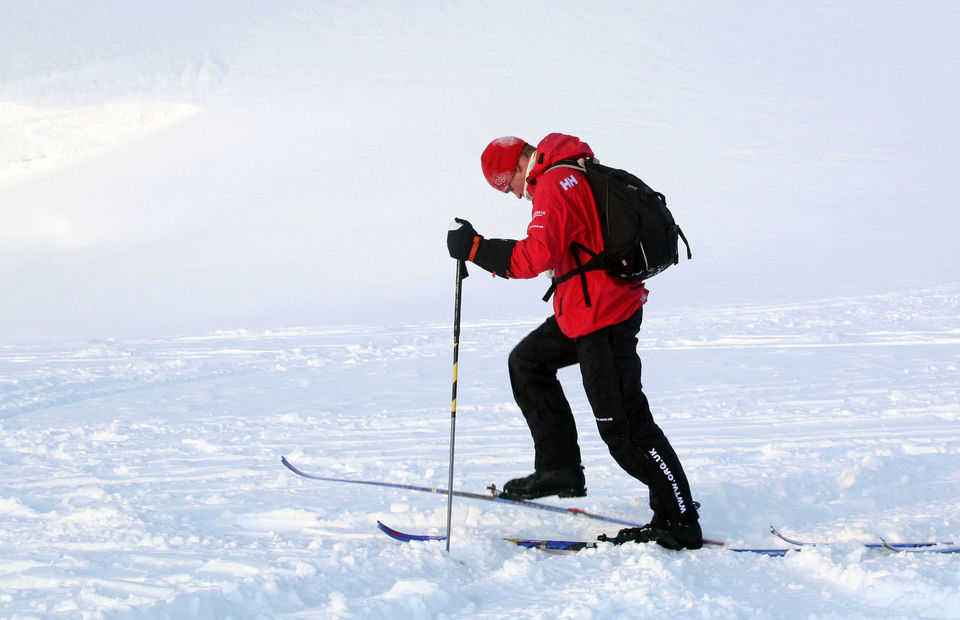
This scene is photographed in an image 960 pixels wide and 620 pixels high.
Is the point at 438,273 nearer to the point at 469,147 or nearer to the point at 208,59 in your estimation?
the point at 469,147

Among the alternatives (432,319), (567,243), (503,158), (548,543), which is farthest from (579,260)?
(432,319)

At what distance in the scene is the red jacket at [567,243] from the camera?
3213 millimetres

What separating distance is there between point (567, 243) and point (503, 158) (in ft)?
1.71

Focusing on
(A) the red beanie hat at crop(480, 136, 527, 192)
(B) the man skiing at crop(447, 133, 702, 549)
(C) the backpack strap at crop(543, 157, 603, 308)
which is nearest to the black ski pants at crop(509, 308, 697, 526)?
(B) the man skiing at crop(447, 133, 702, 549)

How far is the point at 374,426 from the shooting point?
5988 mm

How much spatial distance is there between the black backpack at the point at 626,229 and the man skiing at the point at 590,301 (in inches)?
1.1

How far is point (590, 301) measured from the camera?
11.1ft

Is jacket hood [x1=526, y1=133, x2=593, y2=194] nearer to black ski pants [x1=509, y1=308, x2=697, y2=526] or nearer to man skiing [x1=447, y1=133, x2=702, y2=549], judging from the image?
man skiing [x1=447, y1=133, x2=702, y2=549]

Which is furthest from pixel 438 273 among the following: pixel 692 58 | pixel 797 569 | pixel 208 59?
pixel 208 59

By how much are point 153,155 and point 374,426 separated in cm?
2370

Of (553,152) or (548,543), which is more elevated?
(553,152)

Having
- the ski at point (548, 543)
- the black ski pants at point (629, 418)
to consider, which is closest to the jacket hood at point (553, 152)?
the black ski pants at point (629, 418)

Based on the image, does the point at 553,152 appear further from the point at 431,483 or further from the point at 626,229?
the point at 431,483

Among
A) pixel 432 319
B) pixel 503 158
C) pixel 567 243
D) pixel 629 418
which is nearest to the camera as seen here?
pixel 567 243
